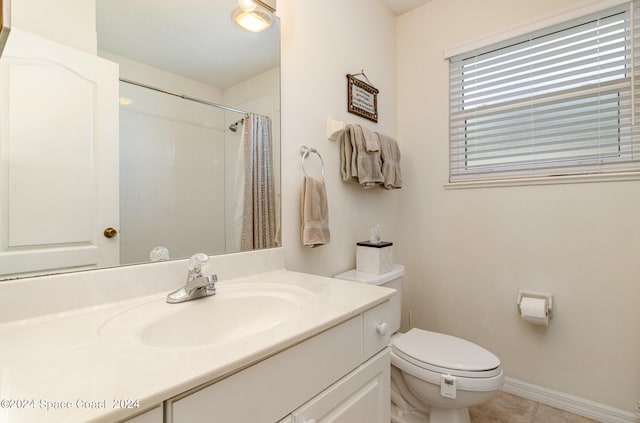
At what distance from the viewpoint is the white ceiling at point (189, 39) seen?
3.10ft

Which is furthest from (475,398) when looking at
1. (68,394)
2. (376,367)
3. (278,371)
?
(68,394)

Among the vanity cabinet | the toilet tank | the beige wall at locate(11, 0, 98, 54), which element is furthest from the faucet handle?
the toilet tank

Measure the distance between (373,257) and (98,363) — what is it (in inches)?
52.9

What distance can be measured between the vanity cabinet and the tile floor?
937mm

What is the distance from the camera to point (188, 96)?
1.11m

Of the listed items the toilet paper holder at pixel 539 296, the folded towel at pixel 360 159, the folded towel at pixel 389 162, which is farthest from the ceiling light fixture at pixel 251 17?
the toilet paper holder at pixel 539 296

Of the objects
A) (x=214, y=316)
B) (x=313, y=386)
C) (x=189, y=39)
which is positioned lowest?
(x=313, y=386)

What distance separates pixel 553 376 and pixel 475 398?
787 millimetres

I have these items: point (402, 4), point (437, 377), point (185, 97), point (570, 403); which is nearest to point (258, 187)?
point (185, 97)

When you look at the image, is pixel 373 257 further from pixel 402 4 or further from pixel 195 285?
pixel 402 4

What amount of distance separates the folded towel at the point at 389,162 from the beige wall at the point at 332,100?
0.51ft

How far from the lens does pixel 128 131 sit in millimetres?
955

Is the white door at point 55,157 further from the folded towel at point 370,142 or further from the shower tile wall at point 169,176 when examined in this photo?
the folded towel at point 370,142

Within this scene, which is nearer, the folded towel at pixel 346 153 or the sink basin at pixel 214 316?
the sink basin at pixel 214 316
